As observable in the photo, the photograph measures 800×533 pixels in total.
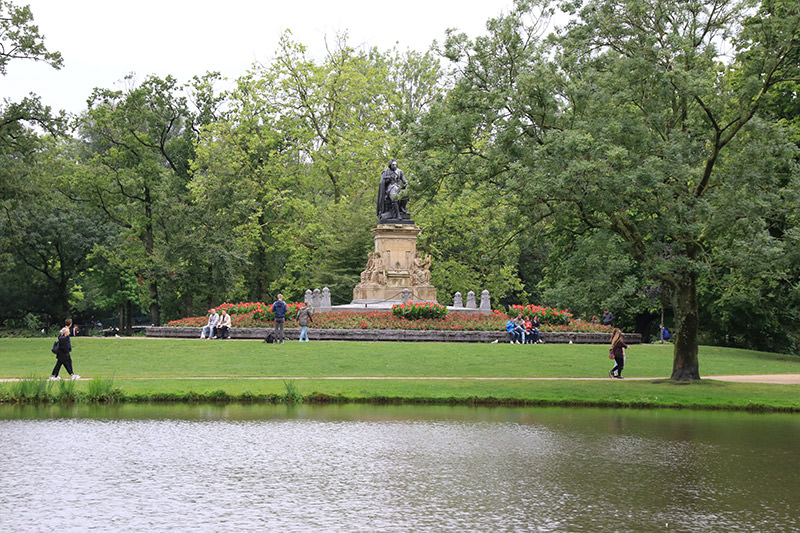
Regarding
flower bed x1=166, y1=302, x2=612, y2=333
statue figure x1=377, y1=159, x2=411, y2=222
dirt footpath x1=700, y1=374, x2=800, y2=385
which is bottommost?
dirt footpath x1=700, y1=374, x2=800, y2=385

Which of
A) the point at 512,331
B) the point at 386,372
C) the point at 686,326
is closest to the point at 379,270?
the point at 512,331

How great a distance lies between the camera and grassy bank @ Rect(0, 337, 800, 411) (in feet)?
68.8

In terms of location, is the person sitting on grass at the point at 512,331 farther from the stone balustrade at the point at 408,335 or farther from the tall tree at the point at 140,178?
the tall tree at the point at 140,178

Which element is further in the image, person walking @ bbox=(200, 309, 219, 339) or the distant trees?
person walking @ bbox=(200, 309, 219, 339)

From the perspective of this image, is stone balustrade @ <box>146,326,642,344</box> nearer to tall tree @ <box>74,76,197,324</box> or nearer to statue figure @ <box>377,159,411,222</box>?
statue figure @ <box>377,159,411,222</box>

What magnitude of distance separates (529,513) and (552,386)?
13046 mm

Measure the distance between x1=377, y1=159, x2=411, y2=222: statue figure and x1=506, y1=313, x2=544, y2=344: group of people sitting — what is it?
835 centimetres

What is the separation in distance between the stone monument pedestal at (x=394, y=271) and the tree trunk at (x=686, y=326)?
58.9 ft

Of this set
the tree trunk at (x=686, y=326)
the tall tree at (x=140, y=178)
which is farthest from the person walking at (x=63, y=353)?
the tall tree at (x=140, y=178)

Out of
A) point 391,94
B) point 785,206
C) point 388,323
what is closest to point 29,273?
point 391,94

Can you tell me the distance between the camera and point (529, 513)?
10.4 metres

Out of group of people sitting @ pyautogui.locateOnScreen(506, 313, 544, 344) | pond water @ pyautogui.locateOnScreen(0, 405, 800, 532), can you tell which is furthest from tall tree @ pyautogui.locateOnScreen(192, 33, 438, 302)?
pond water @ pyautogui.locateOnScreen(0, 405, 800, 532)

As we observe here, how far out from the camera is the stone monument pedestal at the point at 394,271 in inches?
1646

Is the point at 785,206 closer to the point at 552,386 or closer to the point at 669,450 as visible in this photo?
the point at 552,386
